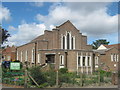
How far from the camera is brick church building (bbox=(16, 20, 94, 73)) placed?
92.6ft

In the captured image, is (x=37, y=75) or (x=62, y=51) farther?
(x=62, y=51)

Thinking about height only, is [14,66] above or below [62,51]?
below

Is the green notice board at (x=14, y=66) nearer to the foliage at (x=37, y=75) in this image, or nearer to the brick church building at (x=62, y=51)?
the foliage at (x=37, y=75)

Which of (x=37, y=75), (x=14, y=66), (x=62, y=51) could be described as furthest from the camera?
(x=62, y=51)

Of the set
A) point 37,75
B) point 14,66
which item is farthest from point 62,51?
point 37,75

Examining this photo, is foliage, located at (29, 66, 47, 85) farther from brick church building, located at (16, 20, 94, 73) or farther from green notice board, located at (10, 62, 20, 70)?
brick church building, located at (16, 20, 94, 73)

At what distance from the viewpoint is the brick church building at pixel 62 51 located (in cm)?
2822

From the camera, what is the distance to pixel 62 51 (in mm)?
28297

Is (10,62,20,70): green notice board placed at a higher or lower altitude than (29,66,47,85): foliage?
higher

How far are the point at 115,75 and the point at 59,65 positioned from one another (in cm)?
1299

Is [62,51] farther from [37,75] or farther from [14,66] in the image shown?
[37,75]

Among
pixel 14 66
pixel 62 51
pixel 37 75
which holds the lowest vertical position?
pixel 37 75

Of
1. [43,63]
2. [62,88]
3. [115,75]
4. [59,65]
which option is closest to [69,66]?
[59,65]

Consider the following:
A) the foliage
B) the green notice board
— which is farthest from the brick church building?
the foliage
